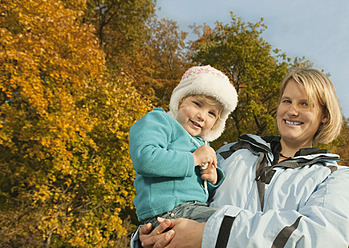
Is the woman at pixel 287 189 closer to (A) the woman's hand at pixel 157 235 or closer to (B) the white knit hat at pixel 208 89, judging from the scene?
(A) the woman's hand at pixel 157 235

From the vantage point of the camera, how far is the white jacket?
127 centimetres

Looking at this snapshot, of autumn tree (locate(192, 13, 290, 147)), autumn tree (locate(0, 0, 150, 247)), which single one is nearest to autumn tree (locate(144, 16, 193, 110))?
autumn tree (locate(192, 13, 290, 147))

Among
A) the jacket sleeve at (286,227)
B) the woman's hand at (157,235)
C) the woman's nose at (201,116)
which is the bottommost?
the woman's hand at (157,235)

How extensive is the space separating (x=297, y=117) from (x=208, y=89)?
594 millimetres

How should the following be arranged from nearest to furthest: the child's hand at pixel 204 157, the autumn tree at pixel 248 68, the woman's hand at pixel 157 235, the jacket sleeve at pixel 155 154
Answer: the woman's hand at pixel 157 235
the jacket sleeve at pixel 155 154
the child's hand at pixel 204 157
the autumn tree at pixel 248 68

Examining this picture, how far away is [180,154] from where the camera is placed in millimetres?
1773

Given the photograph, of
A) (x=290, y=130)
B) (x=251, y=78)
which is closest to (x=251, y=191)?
(x=290, y=130)

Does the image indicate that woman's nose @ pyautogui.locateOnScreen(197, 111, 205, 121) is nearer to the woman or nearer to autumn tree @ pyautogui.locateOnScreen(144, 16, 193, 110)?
the woman

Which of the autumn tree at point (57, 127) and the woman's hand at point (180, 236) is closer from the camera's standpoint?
the woman's hand at point (180, 236)

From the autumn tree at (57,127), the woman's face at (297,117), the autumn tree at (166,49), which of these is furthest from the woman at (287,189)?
the autumn tree at (166,49)

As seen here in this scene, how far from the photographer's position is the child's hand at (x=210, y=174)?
1.89 metres

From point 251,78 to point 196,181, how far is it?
1303 cm

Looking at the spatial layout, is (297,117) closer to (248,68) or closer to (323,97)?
(323,97)

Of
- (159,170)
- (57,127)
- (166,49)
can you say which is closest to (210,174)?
(159,170)
